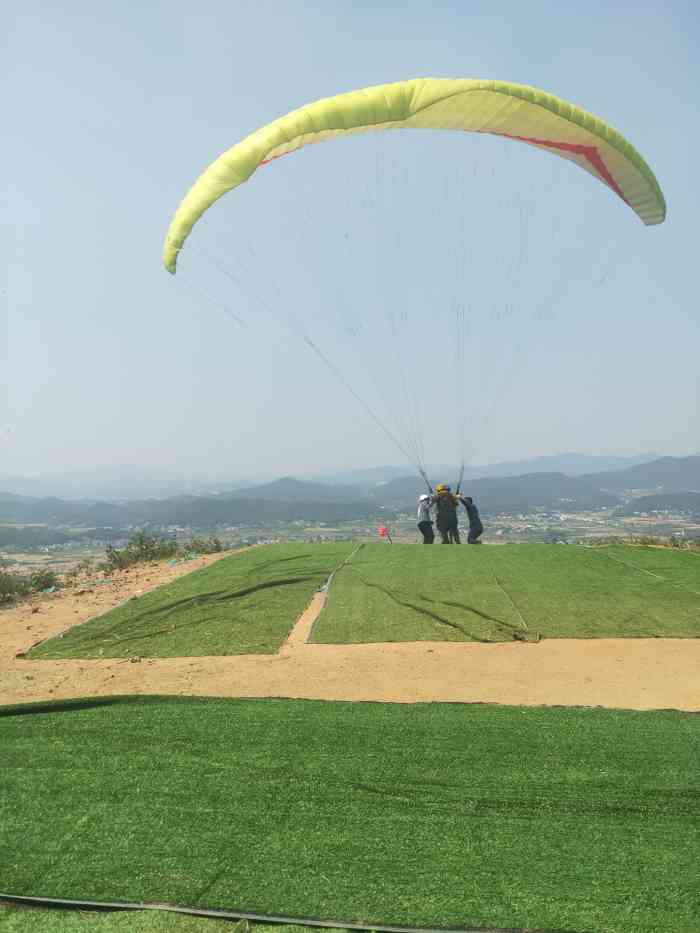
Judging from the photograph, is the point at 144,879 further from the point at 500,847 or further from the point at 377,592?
→ the point at 377,592

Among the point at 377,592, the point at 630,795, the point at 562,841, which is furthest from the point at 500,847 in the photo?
the point at 377,592

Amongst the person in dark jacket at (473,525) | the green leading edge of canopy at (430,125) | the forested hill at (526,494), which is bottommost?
the forested hill at (526,494)

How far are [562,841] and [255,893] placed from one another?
5.86 feet

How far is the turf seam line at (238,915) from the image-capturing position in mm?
3180

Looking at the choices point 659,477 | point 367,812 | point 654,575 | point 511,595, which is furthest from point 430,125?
point 659,477

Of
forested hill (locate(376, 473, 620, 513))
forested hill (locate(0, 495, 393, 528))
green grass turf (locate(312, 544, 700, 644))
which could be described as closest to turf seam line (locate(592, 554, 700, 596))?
green grass turf (locate(312, 544, 700, 644))

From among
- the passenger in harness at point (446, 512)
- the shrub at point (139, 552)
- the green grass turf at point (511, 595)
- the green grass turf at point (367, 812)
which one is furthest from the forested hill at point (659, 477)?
the green grass turf at point (367, 812)

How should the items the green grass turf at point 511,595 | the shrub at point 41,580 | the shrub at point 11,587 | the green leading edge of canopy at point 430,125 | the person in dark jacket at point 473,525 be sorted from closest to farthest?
the green leading edge of canopy at point 430,125 < the green grass turf at point 511,595 < the shrub at point 11,587 < the shrub at point 41,580 < the person in dark jacket at point 473,525

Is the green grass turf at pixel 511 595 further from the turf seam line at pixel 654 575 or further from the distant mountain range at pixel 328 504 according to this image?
the distant mountain range at pixel 328 504

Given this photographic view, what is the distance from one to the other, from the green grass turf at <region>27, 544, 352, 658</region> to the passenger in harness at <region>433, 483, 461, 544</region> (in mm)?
2624

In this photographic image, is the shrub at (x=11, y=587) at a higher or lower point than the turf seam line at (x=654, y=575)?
higher

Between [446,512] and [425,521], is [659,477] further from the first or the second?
[446,512]

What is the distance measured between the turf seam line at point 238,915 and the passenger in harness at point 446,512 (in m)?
10.8

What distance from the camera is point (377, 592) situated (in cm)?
1029
